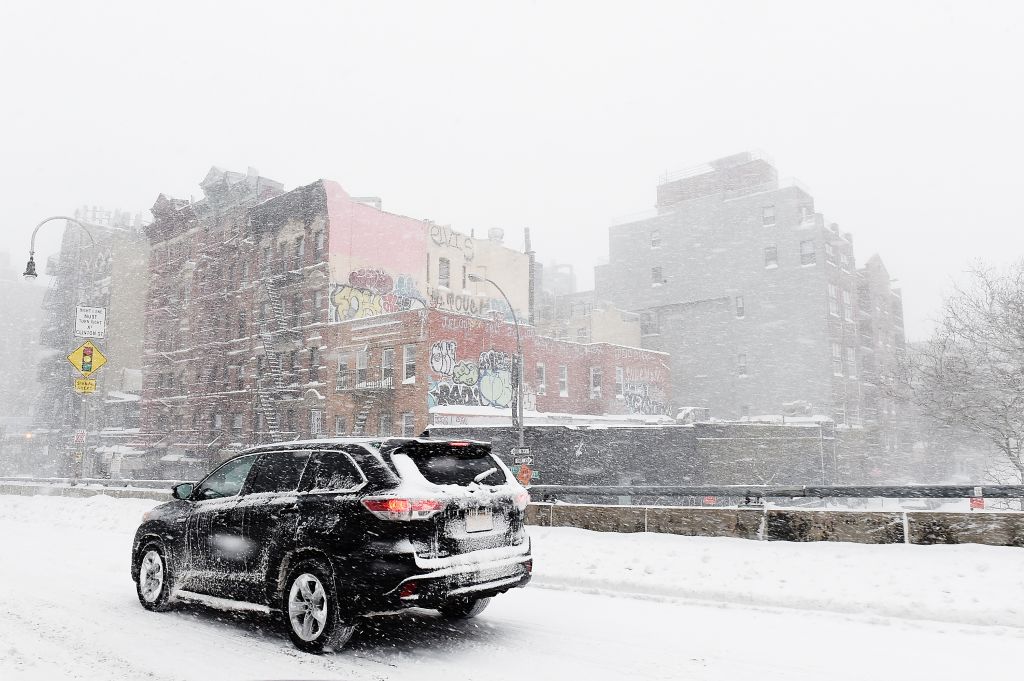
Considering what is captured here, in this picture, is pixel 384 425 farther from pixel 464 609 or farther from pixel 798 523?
pixel 464 609

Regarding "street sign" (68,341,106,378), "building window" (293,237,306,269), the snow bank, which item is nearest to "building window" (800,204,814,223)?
"building window" (293,237,306,269)

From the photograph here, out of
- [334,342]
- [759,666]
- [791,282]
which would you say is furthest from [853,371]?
[759,666]

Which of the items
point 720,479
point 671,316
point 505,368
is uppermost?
point 671,316

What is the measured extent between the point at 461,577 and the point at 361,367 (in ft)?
111

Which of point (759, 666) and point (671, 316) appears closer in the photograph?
point (759, 666)

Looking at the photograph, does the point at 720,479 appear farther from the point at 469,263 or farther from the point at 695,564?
the point at 695,564

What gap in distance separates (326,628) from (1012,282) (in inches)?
1225

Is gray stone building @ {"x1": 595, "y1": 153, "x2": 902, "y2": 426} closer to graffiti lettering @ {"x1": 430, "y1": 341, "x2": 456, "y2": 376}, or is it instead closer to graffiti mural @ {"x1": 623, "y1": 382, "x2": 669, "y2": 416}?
graffiti mural @ {"x1": 623, "y1": 382, "x2": 669, "y2": 416}

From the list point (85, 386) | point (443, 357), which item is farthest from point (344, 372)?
point (85, 386)

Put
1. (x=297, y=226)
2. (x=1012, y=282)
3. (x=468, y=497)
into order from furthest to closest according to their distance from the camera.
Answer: (x=297, y=226) < (x=1012, y=282) < (x=468, y=497)

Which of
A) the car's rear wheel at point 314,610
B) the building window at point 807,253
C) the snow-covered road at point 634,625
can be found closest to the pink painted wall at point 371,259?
the building window at point 807,253

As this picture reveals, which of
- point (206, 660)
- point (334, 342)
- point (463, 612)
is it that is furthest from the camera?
point (334, 342)

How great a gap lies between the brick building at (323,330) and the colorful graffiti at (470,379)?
8 cm

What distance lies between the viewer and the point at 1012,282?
2881cm
